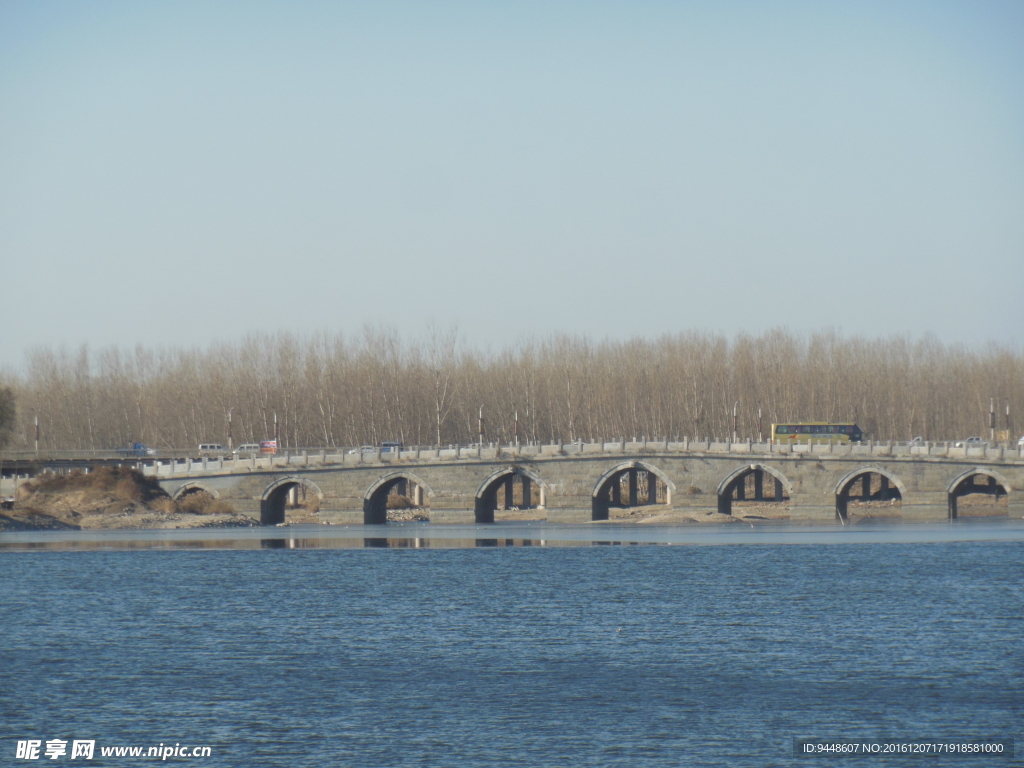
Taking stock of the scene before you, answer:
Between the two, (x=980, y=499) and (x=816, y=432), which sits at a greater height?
(x=816, y=432)

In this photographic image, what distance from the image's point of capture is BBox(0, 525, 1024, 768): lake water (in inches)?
993

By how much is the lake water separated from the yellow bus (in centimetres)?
2969

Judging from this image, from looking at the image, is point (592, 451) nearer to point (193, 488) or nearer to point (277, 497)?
point (277, 497)

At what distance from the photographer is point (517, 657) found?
111ft

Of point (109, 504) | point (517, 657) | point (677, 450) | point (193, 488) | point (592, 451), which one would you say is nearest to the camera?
point (517, 657)

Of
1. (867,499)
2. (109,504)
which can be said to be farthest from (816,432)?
(109,504)

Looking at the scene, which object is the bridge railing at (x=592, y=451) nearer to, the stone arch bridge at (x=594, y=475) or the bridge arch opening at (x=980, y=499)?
the stone arch bridge at (x=594, y=475)

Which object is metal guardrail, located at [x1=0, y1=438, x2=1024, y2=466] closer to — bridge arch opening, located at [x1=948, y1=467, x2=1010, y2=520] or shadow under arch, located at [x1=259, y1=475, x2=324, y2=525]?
shadow under arch, located at [x1=259, y1=475, x2=324, y2=525]

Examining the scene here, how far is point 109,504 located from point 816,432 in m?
49.2

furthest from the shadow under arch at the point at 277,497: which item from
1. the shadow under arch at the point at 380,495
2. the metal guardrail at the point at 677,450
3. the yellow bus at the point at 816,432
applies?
the yellow bus at the point at 816,432

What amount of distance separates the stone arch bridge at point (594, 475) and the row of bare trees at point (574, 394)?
60.5ft

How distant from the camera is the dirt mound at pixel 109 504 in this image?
82500mm

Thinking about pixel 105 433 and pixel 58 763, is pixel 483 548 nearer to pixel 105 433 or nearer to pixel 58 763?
pixel 58 763

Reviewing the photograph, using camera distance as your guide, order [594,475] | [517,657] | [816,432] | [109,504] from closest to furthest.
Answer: [517,657]
[594,475]
[109,504]
[816,432]
